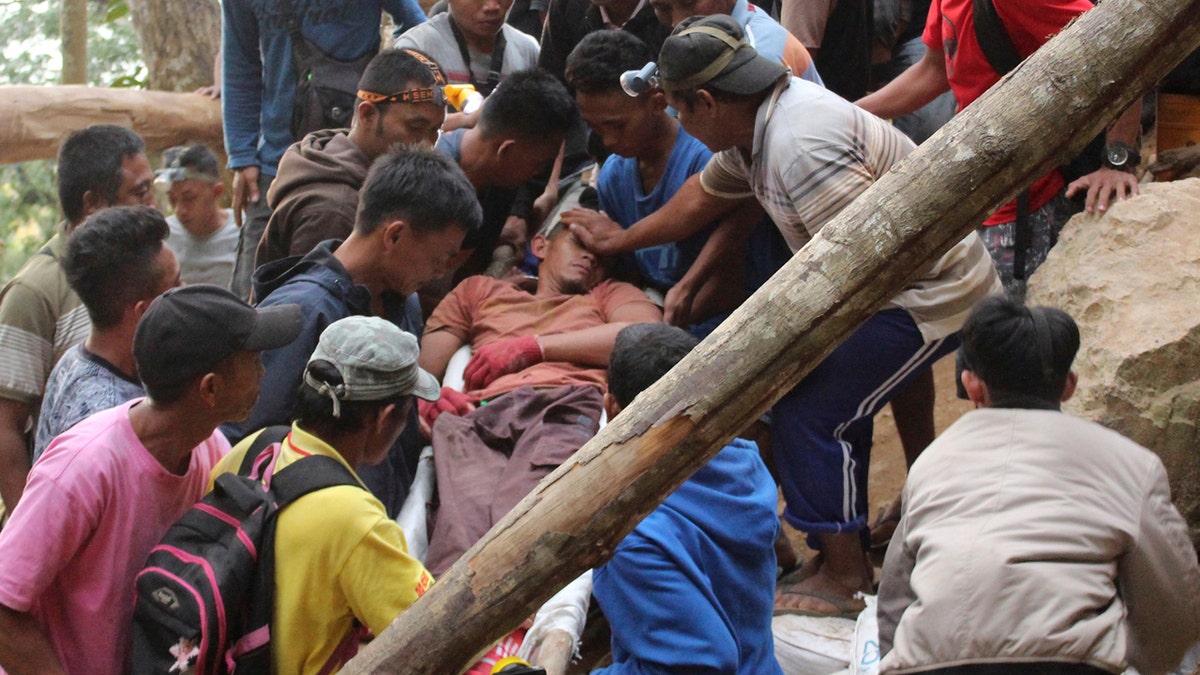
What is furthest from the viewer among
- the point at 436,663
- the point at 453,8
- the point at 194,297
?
the point at 453,8

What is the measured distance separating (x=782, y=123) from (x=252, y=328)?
1.71 m

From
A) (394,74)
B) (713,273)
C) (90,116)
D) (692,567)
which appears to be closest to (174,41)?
A: (90,116)

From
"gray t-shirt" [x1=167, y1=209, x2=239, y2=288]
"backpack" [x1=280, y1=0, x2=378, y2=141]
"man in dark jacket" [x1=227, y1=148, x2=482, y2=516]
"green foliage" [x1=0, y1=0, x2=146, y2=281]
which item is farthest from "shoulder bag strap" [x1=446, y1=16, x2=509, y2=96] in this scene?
"green foliage" [x1=0, y1=0, x2=146, y2=281]

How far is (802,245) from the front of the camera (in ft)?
12.0

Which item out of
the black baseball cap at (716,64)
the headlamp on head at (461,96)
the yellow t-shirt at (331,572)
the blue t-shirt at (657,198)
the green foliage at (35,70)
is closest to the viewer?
the yellow t-shirt at (331,572)

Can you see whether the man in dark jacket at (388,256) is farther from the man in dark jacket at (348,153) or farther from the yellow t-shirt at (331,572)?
the yellow t-shirt at (331,572)

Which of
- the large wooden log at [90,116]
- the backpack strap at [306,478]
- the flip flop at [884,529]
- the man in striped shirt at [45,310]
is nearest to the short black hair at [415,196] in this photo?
the man in striped shirt at [45,310]

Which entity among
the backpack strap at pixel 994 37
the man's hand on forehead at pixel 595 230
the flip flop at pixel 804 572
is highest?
the backpack strap at pixel 994 37

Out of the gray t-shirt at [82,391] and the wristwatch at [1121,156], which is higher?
the wristwatch at [1121,156]

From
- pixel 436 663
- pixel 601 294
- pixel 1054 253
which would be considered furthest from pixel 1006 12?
pixel 436 663

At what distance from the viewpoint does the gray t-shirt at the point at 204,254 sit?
18.1ft

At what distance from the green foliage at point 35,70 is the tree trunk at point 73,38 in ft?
8.92

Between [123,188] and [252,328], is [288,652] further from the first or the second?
[123,188]

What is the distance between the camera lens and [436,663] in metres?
2.12
